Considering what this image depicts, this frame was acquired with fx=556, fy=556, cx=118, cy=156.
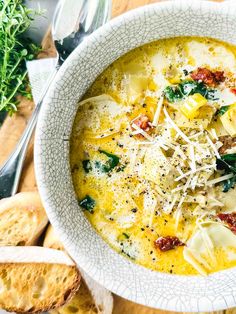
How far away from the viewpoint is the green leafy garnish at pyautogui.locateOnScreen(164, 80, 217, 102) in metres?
2.40

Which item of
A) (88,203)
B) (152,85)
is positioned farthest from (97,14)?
(88,203)

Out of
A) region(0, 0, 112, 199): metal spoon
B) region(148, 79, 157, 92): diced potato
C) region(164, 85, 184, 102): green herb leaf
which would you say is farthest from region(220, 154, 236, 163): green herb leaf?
region(0, 0, 112, 199): metal spoon

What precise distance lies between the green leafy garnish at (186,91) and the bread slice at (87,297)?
0.92 metres

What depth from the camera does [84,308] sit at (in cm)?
282

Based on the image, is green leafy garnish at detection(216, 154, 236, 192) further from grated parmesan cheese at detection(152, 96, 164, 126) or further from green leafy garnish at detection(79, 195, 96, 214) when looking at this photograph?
green leafy garnish at detection(79, 195, 96, 214)

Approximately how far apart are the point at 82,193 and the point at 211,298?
28.3 inches

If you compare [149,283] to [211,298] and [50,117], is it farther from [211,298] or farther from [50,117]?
[50,117]

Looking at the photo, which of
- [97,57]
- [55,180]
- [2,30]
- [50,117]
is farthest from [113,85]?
[2,30]

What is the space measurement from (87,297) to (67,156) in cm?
79

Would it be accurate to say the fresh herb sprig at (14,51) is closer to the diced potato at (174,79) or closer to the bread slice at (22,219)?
the bread slice at (22,219)

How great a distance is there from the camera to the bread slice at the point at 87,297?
2781 millimetres

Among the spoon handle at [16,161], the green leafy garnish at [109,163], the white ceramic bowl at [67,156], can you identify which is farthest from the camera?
the spoon handle at [16,161]

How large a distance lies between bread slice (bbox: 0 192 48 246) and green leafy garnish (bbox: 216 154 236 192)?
917mm

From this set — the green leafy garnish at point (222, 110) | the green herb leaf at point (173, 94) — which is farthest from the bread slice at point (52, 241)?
the green leafy garnish at point (222, 110)
